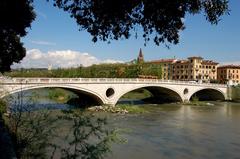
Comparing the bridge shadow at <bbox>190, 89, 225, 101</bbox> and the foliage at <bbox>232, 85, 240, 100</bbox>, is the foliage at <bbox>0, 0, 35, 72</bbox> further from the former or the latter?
the foliage at <bbox>232, 85, 240, 100</bbox>

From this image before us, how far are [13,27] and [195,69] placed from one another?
8123 centimetres

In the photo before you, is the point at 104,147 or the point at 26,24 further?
the point at 26,24

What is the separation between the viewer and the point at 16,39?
15875mm

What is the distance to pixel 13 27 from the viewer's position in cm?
1208

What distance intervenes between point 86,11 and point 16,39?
8.86 metres

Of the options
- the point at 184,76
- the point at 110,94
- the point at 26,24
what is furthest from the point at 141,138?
the point at 184,76

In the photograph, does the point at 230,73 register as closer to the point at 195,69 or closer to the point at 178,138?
the point at 195,69

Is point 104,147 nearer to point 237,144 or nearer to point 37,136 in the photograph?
point 37,136

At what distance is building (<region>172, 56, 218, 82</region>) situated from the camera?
297 feet

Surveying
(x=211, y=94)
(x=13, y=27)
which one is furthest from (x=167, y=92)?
(x=13, y=27)

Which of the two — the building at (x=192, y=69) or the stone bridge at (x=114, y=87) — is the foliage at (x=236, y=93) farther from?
the building at (x=192, y=69)

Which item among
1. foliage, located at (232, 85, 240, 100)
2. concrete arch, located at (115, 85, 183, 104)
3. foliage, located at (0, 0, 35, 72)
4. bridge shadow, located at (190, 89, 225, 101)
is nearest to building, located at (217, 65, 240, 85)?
bridge shadow, located at (190, 89, 225, 101)

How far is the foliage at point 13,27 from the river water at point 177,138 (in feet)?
17.7

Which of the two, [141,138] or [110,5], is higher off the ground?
[110,5]
